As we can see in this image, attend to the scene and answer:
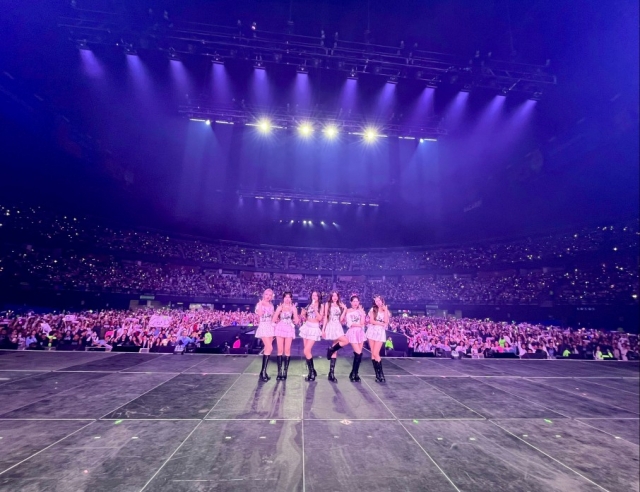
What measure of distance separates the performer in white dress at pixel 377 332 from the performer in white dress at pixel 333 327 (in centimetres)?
69

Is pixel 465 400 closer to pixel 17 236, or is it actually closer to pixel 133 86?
pixel 133 86

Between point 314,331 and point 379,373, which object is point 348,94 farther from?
point 379,373

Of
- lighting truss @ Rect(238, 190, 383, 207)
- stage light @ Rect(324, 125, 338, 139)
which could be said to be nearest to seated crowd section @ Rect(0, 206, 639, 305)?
lighting truss @ Rect(238, 190, 383, 207)

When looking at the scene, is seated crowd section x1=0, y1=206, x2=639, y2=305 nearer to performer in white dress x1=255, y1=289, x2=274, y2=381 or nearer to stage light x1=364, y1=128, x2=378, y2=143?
performer in white dress x1=255, y1=289, x2=274, y2=381

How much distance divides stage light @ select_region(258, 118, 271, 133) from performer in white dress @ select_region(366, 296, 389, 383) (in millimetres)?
13338

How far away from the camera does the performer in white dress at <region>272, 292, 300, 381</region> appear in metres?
6.55

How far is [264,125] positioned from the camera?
16000 mm

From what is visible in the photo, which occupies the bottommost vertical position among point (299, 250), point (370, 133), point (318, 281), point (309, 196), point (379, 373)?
point (379, 373)

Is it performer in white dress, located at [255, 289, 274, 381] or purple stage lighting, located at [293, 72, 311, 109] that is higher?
purple stage lighting, located at [293, 72, 311, 109]

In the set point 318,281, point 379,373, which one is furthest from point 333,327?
point 318,281

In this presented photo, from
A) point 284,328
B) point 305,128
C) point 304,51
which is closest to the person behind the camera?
point 284,328

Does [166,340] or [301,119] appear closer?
[166,340]

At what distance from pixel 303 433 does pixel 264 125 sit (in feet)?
52.9

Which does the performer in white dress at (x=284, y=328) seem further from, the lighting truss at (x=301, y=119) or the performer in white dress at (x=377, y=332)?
the lighting truss at (x=301, y=119)
